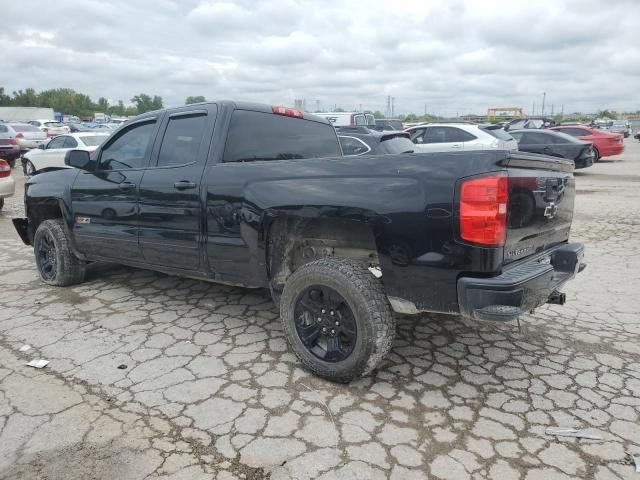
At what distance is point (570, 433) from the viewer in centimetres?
252

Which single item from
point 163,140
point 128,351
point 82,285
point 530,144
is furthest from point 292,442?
point 530,144

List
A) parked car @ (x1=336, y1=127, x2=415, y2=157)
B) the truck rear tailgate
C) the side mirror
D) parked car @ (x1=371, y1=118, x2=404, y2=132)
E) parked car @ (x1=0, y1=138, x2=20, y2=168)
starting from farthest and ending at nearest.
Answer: parked car @ (x1=371, y1=118, x2=404, y2=132) → parked car @ (x1=0, y1=138, x2=20, y2=168) → parked car @ (x1=336, y1=127, x2=415, y2=157) → the side mirror → the truck rear tailgate

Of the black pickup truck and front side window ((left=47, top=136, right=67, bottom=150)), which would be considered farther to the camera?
front side window ((left=47, top=136, right=67, bottom=150))

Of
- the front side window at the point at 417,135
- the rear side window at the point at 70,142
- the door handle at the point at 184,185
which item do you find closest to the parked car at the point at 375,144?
the front side window at the point at 417,135

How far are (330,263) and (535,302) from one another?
1185mm

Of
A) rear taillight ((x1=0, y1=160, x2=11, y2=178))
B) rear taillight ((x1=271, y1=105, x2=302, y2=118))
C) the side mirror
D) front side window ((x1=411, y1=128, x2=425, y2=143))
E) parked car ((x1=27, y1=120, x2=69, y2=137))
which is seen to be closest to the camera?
rear taillight ((x1=271, y1=105, x2=302, y2=118))

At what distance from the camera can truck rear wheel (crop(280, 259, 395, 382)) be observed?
2812mm

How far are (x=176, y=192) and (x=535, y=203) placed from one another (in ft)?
8.20

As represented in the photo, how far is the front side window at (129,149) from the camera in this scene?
4.16m

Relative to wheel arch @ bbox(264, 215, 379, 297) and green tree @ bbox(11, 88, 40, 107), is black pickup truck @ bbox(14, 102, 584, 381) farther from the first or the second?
green tree @ bbox(11, 88, 40, 107)

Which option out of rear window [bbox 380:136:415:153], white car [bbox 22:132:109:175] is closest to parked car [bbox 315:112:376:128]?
white car [bbox 22:132:109:175]

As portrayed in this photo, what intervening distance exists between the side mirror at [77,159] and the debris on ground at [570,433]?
4.15m

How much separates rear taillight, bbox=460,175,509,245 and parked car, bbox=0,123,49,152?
23.5 meters

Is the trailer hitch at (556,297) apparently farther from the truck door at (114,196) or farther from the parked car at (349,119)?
the parked car at (349,119)
